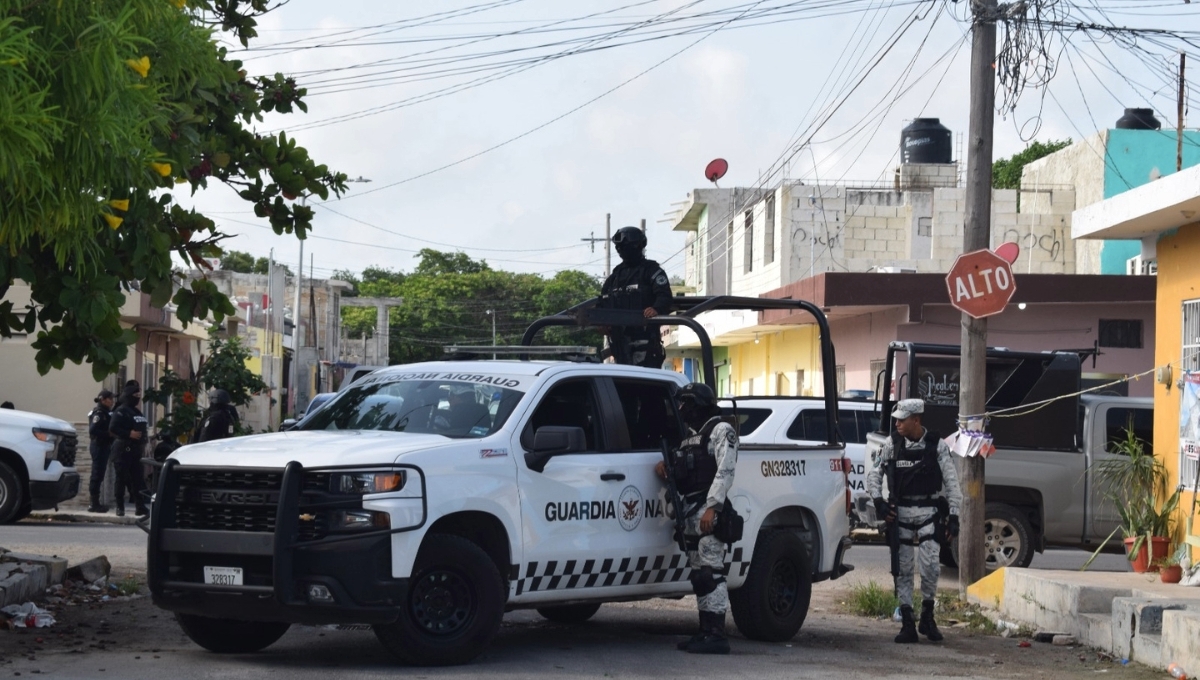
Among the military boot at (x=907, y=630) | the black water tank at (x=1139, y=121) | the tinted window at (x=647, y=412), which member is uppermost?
the black water tank at (x=1139, y=121)

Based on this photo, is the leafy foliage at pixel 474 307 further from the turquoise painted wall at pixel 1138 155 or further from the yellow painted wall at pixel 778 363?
the turquoise painted wall at pixel 1138 155

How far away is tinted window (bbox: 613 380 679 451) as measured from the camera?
32.8 feet

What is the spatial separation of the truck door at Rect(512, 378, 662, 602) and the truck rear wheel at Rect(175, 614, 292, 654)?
1.63 meters

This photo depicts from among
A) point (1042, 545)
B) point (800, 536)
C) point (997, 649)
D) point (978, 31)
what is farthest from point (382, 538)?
point (1042, 545)

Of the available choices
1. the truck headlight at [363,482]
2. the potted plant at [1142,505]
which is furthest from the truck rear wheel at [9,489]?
the potted plant at [1142,505]

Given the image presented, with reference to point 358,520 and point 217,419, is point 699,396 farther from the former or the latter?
point 217,419

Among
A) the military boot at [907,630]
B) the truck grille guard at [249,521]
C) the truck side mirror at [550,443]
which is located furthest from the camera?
the military boot at [907,630]

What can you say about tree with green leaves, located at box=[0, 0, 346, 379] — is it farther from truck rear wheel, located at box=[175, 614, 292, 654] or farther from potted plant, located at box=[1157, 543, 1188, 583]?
potted plant, located at box=[1157, 543, 1188, 583]

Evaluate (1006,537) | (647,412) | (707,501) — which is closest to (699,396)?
(647,412)

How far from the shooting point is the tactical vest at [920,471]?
441 inches

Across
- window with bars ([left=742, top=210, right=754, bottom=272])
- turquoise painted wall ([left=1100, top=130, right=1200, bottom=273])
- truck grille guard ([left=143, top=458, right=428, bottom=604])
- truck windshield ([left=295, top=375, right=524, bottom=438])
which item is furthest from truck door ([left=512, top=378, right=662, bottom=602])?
window with bars ([left=742, top=210, right=754, bottom=272])

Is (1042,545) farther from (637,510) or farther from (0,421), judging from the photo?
(0,421)

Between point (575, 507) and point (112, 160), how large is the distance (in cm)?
411

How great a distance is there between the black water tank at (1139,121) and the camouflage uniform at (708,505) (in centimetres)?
3238
